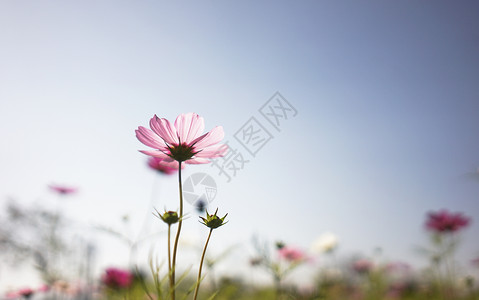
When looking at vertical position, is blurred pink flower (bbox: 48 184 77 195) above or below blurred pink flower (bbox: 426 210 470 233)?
below

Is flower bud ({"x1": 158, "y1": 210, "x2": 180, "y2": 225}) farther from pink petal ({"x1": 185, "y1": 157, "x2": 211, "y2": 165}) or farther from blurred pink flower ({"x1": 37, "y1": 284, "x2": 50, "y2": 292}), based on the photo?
blurred pink flower ({"x1": 37, "y1": 284, "x2": 50, "y2": 292})

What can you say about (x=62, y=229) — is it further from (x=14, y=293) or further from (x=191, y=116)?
(x=191, y=116)

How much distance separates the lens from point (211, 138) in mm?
682

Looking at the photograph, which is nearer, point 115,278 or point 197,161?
point 197,161

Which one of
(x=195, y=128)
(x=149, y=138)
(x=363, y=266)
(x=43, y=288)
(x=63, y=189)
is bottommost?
(x=43, y=288)

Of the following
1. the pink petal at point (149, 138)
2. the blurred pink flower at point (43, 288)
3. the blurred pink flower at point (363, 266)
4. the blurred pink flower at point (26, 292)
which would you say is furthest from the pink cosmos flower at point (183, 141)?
the blurred pink flower at point (363, 266)

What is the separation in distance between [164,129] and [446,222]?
2427 millimetres

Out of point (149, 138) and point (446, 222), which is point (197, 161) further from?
point (446, 222)

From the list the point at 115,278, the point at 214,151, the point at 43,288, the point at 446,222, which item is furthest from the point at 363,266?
the point at 214,151

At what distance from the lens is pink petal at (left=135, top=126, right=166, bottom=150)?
2.09 ft

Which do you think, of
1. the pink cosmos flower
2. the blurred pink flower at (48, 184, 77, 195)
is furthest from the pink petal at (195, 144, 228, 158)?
the blurred pink flower at (48, 184, 77, 195)

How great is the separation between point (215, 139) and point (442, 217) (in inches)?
91.0

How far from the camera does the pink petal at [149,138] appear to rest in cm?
64

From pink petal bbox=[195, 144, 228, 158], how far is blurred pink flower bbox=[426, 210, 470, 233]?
Result: 2.25m
